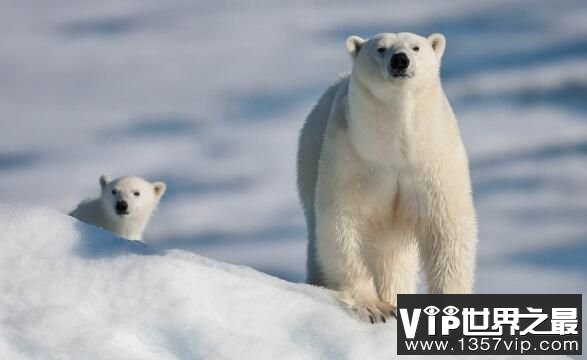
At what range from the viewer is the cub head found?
10656mm

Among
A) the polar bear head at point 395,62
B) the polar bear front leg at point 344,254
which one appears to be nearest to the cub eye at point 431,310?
the polar bear front leg at point 344,254

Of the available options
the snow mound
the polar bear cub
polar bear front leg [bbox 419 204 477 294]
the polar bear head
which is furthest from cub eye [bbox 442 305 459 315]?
the polar bear cub

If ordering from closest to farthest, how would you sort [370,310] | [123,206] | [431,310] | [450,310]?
[370,310] → [431,310] → [450,310] → [123,206]

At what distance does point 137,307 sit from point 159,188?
24.2ft

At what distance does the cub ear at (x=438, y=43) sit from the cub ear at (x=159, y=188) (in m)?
6.15

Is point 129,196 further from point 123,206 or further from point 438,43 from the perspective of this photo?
point 438,43

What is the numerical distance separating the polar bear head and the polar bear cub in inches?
200

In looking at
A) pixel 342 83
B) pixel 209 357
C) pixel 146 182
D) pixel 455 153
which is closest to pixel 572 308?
pixel 455 153

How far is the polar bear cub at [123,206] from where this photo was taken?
34.8 feet

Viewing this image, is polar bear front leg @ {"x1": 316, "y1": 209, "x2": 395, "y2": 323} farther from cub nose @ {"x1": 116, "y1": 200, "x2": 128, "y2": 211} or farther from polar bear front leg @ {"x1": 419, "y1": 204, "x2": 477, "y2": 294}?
cub nose @ {"x1": 116, "y1": 200, "x2": 128, "y2": 211}

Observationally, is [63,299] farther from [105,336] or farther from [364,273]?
[364,273]

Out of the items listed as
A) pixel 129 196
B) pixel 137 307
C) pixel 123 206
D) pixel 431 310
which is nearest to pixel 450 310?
pixel 431 310

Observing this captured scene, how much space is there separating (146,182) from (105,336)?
24.4 feet

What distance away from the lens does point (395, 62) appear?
5668 mm
